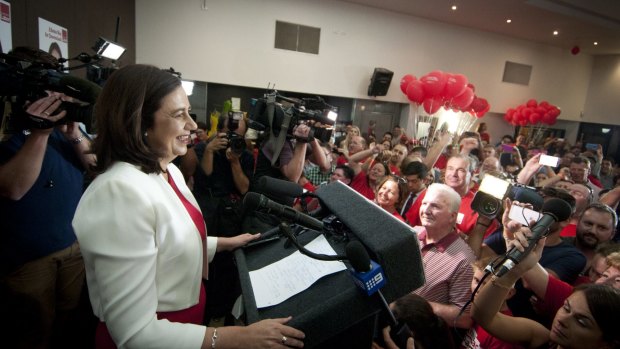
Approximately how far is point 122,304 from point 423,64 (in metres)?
9.20

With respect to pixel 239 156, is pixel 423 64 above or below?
above

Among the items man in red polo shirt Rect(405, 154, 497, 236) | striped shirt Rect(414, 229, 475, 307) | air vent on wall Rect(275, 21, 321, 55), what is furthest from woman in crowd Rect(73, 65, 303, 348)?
air vent on wall Rect(275, 21, 321, 55)

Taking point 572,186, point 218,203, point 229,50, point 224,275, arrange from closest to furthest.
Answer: point 224,275 < point 218,203 < point 572,186 < point 229,50

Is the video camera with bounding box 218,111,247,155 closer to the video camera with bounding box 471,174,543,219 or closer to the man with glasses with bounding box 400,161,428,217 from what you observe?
the man with glasses with bounding box 400,161,428,217

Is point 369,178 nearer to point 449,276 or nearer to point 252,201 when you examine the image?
point 449,276

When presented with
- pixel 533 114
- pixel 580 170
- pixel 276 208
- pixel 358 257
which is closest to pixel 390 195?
pixel 276 208

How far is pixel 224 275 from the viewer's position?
95.4 inches

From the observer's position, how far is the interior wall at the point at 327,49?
22.0ft

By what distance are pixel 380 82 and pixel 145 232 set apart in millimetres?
7903

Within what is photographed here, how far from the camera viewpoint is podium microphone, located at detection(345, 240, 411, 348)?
27.5 inches

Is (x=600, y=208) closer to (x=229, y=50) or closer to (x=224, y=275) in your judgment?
(x=224, y=275)

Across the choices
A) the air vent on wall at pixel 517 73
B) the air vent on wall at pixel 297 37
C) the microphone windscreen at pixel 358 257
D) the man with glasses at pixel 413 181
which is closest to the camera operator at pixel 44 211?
the microphone windscreen at pixel 358 257

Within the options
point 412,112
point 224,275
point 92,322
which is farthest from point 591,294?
point 412,112

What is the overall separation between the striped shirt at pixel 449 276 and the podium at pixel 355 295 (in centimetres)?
82
